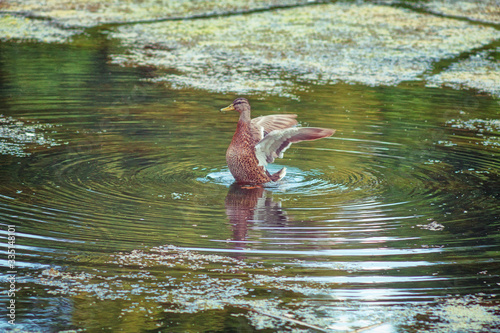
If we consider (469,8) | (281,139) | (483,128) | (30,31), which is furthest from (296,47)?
(281,139)

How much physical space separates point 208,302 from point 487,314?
188 centimetres

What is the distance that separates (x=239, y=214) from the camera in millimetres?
7301

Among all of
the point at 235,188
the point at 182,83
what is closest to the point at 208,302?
the point at 235,188

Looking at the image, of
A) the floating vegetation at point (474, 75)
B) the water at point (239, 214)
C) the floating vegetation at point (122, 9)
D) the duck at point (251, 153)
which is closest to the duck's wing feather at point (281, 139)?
the duck at point (251, 153)

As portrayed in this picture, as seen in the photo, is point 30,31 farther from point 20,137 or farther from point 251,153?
point 251,153

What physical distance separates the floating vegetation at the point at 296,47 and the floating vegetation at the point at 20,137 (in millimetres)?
3139

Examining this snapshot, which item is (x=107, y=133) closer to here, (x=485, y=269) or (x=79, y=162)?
(x=79, y=162)

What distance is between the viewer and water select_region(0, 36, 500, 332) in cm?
515

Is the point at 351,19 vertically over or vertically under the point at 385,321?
over

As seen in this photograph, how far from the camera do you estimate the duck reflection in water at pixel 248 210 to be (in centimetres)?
680

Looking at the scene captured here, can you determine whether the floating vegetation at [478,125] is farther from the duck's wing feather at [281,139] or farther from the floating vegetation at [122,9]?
the floating vegetation at [122,9]

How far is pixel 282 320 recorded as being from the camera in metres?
4.95

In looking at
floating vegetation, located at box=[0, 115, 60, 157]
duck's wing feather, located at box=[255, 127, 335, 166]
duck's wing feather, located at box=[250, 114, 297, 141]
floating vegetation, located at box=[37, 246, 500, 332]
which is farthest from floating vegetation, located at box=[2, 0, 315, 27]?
floating vegetation, located at box=[37, 246, 500, 332]

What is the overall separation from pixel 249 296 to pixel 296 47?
10717mm
